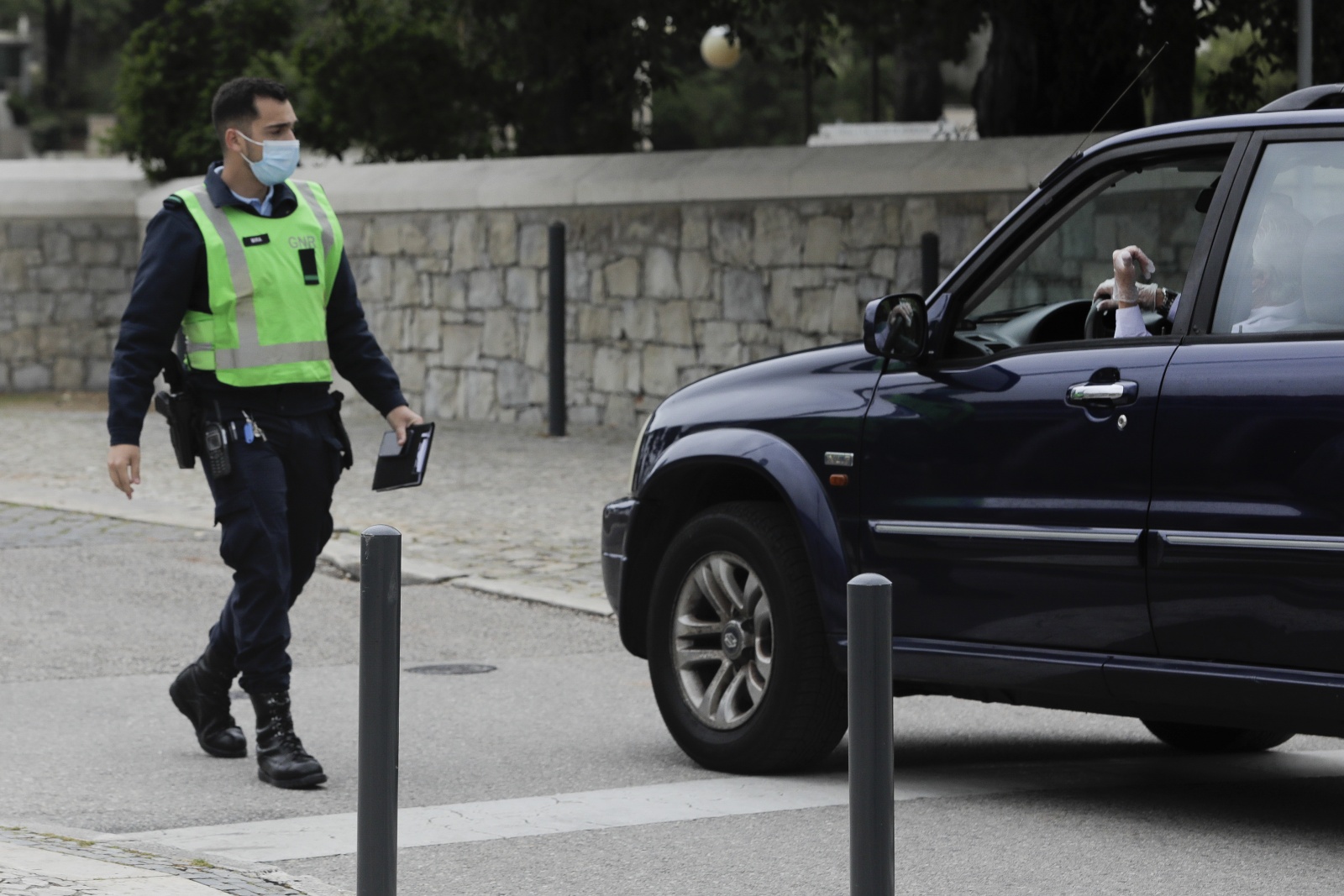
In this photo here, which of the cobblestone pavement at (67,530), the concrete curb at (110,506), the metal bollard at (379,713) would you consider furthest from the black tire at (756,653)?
the concrete curb at (110,506)

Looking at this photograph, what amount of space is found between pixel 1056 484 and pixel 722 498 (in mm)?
1401

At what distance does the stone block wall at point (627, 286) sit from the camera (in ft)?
51.0

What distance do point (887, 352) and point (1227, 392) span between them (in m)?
1.01

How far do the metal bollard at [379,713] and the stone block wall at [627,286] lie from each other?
1106 cm

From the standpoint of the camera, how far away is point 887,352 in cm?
594

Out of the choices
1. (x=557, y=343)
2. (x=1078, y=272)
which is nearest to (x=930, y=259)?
(x=557, y=343)

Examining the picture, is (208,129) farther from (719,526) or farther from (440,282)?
(719,526)

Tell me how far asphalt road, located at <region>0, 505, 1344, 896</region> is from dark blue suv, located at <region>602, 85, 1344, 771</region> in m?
0.33

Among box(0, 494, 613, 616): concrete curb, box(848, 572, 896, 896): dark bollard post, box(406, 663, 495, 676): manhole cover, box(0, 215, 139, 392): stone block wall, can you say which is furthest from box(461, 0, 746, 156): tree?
box(848, 572, 896, 896): dark bollard post

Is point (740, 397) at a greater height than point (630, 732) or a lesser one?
greater

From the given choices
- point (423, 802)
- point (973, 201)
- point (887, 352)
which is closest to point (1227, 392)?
point (887, 352)

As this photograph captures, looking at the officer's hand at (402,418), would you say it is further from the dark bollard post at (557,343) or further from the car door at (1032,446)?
the dark bollard post at (557,343)

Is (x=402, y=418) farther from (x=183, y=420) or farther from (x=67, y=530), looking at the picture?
(x=67, y=530)

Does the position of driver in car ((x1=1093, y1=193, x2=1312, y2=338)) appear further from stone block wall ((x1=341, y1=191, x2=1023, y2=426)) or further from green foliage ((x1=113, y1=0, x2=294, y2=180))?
green foliage ((x1=113, y1=0, x2=294, y2=180))
